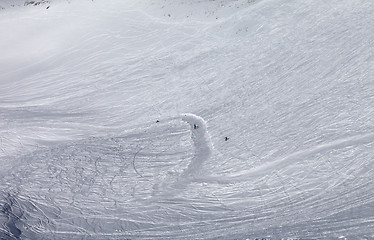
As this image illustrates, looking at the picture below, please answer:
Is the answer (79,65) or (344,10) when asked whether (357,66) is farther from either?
(79,65)

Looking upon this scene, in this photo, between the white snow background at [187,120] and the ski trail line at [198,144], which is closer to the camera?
the white snow background at [187,120]

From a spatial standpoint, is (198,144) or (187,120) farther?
(187,120)

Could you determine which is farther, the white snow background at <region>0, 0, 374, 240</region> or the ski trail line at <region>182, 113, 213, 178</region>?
the ski trail line at <region>182, 113, 213, 178</region>

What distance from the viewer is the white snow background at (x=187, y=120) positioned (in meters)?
13.7

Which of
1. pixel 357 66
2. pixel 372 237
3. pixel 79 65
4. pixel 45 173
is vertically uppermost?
pixel 79 65

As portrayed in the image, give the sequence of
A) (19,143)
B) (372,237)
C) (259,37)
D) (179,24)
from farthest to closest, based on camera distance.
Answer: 1. (179,24)
2. (259,37)
3. (19,143)
4. (372,237)

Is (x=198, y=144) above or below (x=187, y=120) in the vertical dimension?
below

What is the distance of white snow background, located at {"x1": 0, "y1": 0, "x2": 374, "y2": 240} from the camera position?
541 inches

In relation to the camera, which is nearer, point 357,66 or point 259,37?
point 357,66

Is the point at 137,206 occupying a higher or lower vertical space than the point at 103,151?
lower

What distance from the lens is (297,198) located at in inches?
541

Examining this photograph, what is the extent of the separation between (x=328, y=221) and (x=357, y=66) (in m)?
8.55

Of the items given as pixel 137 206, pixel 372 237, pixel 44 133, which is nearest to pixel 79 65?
pixel 44 133

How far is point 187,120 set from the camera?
1791 cm
